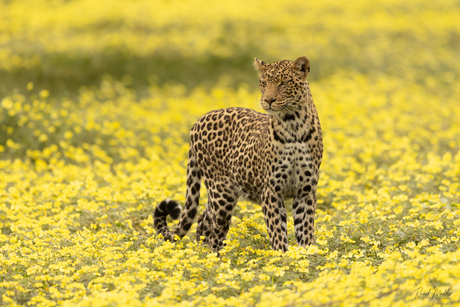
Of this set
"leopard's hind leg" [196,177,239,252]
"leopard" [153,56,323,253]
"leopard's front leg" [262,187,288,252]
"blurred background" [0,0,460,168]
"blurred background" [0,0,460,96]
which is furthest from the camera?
"blurred background" [0,0,460,96]

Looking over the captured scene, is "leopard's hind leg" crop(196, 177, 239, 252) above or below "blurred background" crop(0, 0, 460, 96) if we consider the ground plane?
below

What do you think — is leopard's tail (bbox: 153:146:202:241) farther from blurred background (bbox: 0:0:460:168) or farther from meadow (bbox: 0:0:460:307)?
blurred background (bbox: 0:0:460:168)

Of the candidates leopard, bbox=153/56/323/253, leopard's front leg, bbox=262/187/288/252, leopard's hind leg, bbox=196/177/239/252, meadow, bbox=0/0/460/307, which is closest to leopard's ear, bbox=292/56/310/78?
leopard, bbox=153/56/323/253

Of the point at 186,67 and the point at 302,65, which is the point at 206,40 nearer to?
the point at 186,67

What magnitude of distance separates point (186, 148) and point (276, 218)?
694 cm

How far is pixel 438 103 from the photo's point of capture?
17.5 metres

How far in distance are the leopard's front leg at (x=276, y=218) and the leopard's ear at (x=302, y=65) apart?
4.44ft

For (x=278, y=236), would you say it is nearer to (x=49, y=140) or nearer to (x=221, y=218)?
(x=221, y=218)

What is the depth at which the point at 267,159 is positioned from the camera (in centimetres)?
680

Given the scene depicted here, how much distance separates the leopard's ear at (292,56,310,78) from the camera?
665 centimetres

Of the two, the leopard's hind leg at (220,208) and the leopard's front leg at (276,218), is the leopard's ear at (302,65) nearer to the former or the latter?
the leopard's front leg at (276,218)

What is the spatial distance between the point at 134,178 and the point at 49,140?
3.47 meters

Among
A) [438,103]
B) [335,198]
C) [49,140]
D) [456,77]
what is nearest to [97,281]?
[335,198]

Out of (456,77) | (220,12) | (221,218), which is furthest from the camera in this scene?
(220,12)
